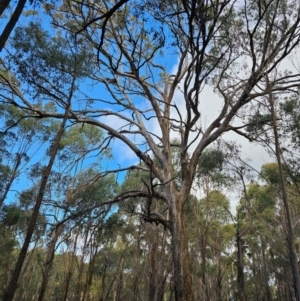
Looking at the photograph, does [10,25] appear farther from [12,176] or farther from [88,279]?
[88,279]

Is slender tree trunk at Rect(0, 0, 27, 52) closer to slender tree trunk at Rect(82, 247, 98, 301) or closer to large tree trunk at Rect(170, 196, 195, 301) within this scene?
large tree trunk at Rect(170, 196, 195, 301)

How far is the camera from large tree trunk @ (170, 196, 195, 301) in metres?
5.71

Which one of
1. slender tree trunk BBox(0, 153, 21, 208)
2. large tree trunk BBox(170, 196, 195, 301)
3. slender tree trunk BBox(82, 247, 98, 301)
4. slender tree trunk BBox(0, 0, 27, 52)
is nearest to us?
slender tree trunk BBox(0, 0, 27, 52)

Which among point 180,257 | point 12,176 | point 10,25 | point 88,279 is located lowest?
point 180,257

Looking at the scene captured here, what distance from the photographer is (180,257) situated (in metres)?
6.05

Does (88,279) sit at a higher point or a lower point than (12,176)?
lower

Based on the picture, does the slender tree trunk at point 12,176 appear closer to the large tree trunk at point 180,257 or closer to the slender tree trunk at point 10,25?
the large tree trunk at point 180,257

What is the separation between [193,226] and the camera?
18609 mm

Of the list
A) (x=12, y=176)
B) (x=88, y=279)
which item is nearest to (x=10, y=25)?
(x=12, y=176)

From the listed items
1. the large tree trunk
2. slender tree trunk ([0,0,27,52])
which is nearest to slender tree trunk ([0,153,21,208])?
the large tree trunk

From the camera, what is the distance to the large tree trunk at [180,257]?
5.71 metres

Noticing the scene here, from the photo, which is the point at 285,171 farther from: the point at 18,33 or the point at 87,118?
the point at 18,33

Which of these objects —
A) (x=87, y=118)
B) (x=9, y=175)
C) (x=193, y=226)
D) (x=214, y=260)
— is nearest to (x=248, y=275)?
(x=214, y=260)

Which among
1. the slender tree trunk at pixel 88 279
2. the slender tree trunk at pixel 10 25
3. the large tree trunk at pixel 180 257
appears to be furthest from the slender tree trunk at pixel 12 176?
the slender tree trunk at pixel 10 25
